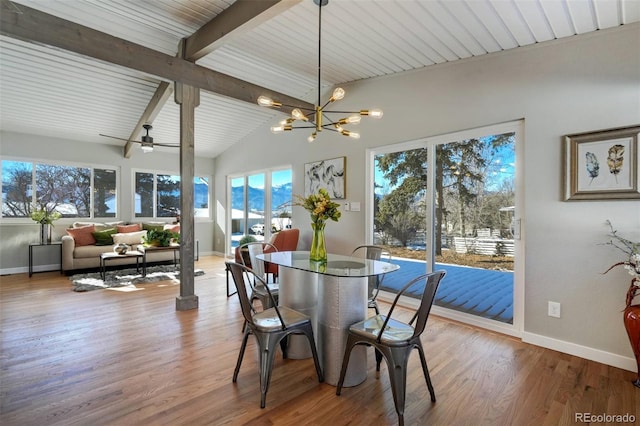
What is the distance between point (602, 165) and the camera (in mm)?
2539

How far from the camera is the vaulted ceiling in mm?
2600

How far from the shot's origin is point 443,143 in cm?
368

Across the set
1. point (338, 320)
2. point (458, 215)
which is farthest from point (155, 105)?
point (458, 215)

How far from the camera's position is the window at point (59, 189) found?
573 cm

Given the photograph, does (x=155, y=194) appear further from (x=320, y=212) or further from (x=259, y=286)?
(x=320, y=212)

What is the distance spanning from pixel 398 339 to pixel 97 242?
6351 mm

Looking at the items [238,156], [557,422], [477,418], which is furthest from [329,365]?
[238,156]

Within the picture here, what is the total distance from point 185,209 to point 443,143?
3249 mm

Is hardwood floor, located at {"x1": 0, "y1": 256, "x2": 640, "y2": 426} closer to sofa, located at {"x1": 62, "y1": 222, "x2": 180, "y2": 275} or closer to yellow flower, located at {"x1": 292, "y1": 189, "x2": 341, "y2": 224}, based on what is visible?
yellow flower, located at {"x1": 292, "y1": 189, "x2": 341, "y2": 224}

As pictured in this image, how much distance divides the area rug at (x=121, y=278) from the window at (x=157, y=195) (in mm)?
1715

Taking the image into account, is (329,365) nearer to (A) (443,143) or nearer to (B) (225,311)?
(B) (225,311)

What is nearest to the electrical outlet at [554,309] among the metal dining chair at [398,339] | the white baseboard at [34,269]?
the metal dining chair at [398,339]

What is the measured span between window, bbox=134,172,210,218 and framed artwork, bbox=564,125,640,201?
7.56 meters

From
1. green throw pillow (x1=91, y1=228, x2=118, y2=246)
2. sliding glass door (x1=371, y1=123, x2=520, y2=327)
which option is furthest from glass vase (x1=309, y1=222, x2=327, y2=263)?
green throw pillow (x1=91, y1=228, x2=118, y2=246)
